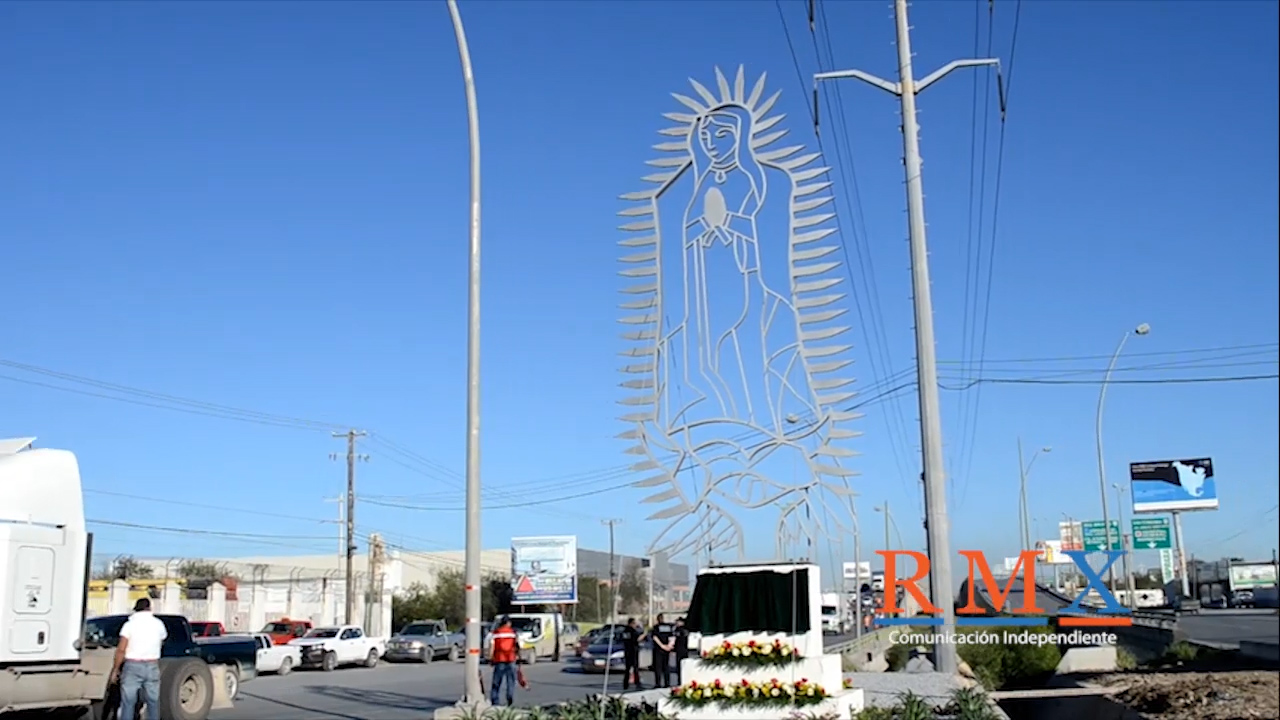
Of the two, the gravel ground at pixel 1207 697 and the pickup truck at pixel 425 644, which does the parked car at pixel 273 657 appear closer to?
the pickup truck at pixel 425 644

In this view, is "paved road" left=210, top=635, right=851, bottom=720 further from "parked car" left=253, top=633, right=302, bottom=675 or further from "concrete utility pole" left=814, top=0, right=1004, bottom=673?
"concrete utility pole" left=814, top=0, right=1004, bottom=673

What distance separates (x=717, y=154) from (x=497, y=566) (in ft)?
243

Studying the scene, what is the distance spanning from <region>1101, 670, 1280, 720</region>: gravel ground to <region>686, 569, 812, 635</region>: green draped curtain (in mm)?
3906

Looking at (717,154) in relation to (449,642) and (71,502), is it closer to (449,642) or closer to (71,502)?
(71,502)

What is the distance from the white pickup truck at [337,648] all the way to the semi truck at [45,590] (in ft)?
80.7

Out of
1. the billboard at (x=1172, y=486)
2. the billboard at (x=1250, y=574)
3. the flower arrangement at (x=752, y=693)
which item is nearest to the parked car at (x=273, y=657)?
the flower arrangement at (x=752, y=693)

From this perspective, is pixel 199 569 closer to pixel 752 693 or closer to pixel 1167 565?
pixel 1167 565

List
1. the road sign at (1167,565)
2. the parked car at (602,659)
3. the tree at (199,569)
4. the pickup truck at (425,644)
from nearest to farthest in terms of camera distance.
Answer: the parked car at (602,659) → the pickup truck at (425,644) → the tree at (199,569) → the road sign at (1167,565)

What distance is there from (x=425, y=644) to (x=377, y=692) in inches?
700

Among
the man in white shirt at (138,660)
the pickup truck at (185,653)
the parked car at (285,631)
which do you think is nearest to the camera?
the man in white shirt at (138,660)

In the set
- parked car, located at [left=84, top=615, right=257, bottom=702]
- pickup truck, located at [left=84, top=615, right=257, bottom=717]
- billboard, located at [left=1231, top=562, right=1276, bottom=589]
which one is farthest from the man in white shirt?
billboard, located at [left=1231, top=562, right=1276, bottom=589]

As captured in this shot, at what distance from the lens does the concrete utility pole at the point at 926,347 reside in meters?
17.0

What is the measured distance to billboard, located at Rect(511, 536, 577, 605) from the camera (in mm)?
62562

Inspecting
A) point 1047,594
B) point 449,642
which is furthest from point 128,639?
point 449,642
